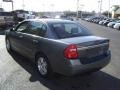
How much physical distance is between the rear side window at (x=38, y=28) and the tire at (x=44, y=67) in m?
0.64

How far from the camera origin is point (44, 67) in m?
5.97

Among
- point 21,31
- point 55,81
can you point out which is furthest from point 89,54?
point 21,31

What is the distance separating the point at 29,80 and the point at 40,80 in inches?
11.2

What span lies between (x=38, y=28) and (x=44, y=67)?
45.2 inches

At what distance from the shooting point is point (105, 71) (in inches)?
266

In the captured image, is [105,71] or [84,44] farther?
[105,71]

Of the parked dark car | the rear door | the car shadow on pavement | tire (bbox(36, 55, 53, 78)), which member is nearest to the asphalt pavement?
the car shadow on pavement

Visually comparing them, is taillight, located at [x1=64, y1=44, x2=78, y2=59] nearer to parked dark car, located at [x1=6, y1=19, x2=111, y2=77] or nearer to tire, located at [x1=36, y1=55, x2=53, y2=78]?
parked dark car, located at [x1=6, y1=19, x2=111, y2=77]

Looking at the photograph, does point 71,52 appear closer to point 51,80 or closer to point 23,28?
point 51,80

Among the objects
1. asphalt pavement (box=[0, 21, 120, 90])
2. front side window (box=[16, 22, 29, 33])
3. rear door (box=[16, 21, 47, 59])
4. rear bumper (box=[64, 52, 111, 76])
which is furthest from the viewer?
front side window (box=[16, 22, 29, 33])

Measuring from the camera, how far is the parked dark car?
16.9 ft

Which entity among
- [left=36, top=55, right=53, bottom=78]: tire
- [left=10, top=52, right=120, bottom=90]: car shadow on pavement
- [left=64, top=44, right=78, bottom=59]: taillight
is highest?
[left=64, top=44, right=78, bottom=59]: taillight

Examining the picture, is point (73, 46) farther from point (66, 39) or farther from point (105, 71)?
point (105, 71)

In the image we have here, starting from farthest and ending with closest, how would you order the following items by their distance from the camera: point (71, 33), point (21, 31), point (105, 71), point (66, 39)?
point (21, 31)
point (105, 71)
point (71, 33)
point (66, 39)
